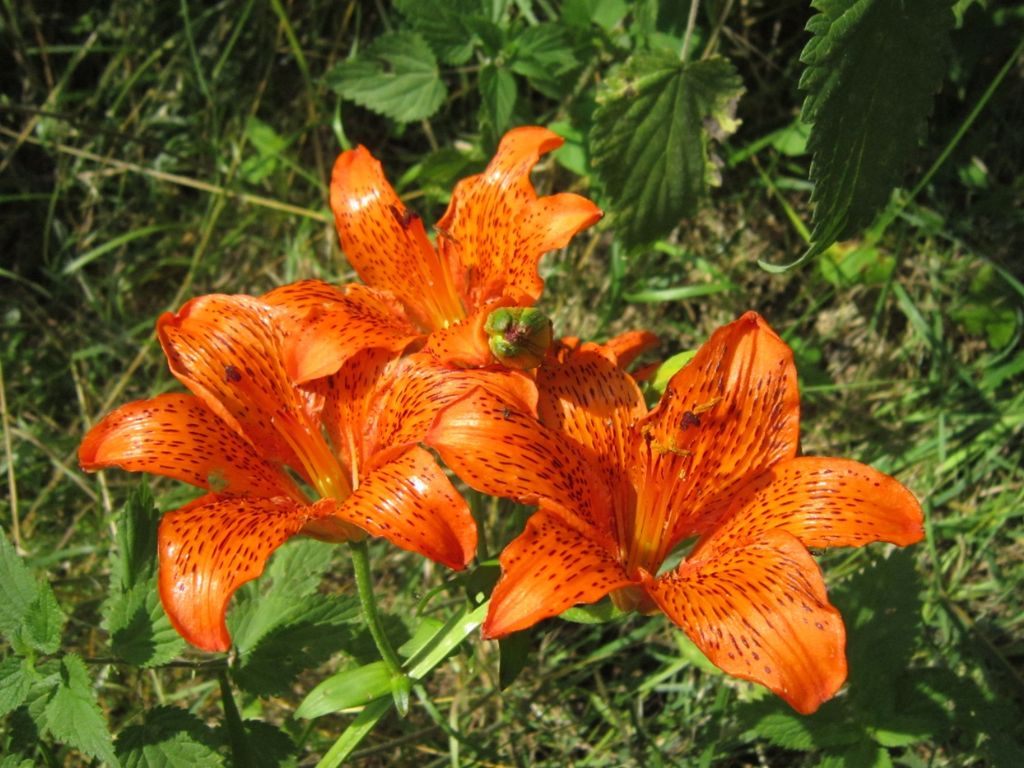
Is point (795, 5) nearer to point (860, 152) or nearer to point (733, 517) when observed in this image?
point (860, 152)

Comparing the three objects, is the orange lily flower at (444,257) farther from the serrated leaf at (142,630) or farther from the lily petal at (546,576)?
the serrated leaf at (142,630)

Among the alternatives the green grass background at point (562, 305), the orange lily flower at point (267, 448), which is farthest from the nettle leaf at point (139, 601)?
the green grass background at point (562, 305)

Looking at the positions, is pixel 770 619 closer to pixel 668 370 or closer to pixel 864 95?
pixel 668 370

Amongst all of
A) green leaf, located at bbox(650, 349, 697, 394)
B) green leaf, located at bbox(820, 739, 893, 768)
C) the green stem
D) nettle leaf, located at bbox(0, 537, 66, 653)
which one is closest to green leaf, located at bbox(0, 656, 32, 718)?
nettle leaf, located at bbox(0, 537, 66, 653)

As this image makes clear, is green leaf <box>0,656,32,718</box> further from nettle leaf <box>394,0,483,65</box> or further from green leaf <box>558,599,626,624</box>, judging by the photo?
nettle leaf <box>394,0,483,65</box>

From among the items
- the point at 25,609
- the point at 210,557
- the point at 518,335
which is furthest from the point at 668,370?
the point at 25,609

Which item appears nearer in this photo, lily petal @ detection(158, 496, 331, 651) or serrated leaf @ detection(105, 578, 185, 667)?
lily petal @ detection(158, 496, 331, 651)
